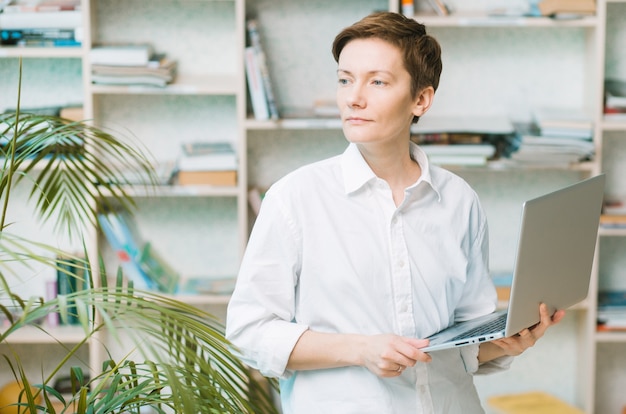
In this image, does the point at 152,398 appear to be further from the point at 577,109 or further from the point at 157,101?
the point at 577,109

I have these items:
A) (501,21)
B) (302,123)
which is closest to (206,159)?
(302,123)

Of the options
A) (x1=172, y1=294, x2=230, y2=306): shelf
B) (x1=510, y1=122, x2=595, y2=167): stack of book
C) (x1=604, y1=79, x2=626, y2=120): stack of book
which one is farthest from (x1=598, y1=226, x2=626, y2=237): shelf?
(x1=172, y1=294, x2=230, y2=306): shelf

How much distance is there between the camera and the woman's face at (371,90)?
4.91ft

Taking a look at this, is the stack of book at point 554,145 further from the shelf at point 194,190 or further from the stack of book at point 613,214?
the shelf at point 194,190

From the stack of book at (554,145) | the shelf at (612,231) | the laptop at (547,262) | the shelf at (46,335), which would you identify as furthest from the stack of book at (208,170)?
the laptop at (547,262)

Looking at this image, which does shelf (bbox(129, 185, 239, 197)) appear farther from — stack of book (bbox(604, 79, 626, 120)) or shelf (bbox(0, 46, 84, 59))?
stack of book (bbox(604, 79, 626, 120))

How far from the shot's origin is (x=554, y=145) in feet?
9.86

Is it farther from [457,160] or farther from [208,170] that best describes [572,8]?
[208,170]

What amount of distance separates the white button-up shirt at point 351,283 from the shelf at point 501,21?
1.52 metres

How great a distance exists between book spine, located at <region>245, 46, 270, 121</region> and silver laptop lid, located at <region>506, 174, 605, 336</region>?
1.62 metres

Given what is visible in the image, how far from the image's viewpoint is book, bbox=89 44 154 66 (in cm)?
297

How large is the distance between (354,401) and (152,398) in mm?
328

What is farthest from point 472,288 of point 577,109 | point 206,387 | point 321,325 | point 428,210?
point 577,109

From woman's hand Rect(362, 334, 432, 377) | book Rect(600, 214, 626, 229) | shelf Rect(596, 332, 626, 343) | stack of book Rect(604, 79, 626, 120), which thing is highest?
stack of book Rect(604, 79, 626, 120)
